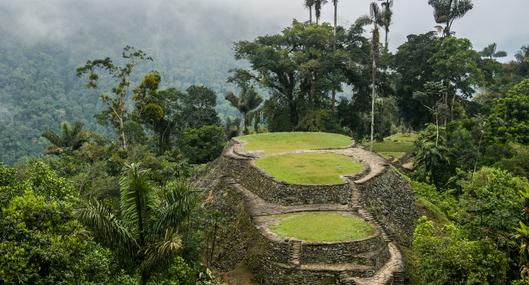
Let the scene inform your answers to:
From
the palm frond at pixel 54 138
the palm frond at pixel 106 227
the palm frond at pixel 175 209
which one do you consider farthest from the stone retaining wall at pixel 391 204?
the palm frond at pixel 54 138

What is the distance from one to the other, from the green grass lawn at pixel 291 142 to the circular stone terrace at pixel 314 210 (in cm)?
5

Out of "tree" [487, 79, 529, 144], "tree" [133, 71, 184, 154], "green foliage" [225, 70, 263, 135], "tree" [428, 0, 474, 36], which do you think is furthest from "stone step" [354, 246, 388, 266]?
"tree" [428, 0, 474, 36]

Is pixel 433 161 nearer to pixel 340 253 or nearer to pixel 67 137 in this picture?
pixel 340 253

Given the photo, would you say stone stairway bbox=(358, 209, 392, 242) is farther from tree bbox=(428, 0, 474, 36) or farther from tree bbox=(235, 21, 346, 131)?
tree bbox=(428, 0, 474, 36)

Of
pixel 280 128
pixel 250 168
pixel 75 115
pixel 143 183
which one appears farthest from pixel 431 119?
pixel 75 115

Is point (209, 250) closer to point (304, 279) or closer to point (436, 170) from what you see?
point (304, 279)

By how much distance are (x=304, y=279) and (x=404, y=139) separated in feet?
107

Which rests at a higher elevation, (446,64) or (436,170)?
(446,64)

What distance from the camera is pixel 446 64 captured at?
36.0 meters

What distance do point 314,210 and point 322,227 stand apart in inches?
64.8

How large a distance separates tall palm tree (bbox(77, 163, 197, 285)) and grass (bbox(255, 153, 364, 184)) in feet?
31.9

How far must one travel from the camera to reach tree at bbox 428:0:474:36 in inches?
1561

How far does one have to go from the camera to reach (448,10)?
132 ft

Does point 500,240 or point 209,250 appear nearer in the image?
point 500,240
